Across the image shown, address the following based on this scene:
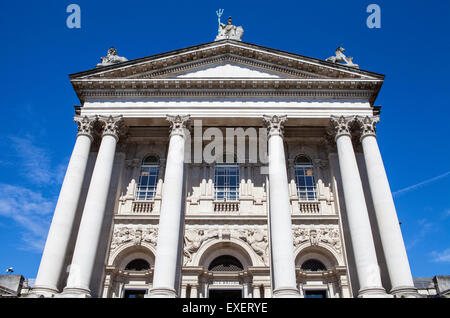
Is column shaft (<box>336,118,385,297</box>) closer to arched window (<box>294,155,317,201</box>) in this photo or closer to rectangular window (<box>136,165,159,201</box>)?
arched window (<box>294,155,317,201</box>)

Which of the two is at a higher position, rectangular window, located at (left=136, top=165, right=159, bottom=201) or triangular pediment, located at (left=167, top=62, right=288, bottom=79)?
triangular pediment, located at (left=167, top=62, right=288, bottom=79)

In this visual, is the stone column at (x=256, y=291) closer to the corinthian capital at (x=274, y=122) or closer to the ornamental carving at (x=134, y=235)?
the ornamental carving at (x=134, y=235)

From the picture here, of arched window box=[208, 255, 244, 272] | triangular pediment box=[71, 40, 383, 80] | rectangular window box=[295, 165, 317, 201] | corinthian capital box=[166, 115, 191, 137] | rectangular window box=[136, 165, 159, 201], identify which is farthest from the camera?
rectangular window box=[136, 165, 159, 201]

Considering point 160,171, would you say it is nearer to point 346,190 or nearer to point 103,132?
point 103,132

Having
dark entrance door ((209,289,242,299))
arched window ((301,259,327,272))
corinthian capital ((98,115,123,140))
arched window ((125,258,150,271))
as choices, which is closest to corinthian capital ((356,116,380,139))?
arched window ((301,259,327,272))

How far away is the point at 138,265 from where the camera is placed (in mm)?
19156

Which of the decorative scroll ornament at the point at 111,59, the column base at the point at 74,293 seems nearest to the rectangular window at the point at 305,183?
the column base at the point at 74,293

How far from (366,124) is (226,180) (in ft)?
26.7

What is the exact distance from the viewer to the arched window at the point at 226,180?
20.8 metres

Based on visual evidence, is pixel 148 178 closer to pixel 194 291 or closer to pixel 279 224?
pixel 194 291

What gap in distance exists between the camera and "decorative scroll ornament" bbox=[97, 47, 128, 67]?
875 inches

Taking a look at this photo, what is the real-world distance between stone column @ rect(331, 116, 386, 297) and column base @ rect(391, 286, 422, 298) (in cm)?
58

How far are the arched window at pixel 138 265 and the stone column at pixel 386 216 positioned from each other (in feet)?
37.8
